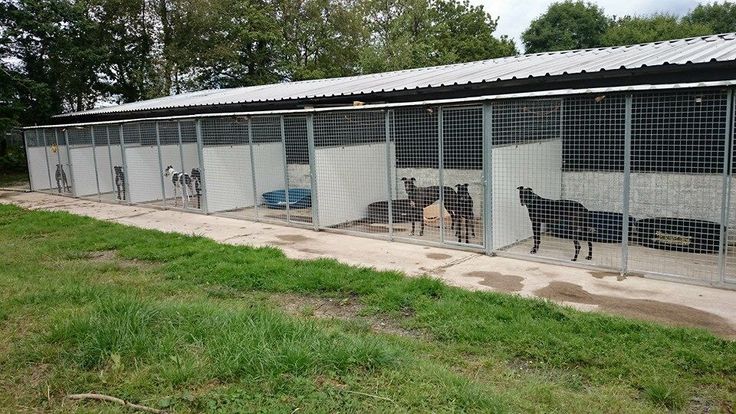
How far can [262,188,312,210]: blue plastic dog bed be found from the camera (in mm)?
10500

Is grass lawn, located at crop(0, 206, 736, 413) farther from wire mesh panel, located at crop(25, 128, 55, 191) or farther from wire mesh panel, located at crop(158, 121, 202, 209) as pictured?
wire mesh panel, located at crop(25, 128, 55, 191)

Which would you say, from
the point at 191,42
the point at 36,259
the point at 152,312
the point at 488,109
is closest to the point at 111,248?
the point at 36,259

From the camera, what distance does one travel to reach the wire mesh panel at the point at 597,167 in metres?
6.77

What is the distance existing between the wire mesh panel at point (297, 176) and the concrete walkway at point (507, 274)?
79cm

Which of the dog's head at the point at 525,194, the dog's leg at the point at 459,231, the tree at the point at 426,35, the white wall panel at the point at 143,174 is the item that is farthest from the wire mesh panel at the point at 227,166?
the tree at the point at 426,35

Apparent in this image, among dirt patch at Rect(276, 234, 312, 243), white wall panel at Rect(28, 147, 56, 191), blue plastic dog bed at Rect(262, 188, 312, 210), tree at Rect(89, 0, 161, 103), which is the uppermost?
tree at Rect(89, 0, 161, 103)

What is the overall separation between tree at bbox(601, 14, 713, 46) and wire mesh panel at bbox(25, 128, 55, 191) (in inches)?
1264

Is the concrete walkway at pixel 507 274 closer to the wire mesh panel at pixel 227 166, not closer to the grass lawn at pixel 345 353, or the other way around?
the grass lawn at pixel 345 353

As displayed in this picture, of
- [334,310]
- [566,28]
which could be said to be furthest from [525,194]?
[566,28]

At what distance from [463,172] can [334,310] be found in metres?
4.45

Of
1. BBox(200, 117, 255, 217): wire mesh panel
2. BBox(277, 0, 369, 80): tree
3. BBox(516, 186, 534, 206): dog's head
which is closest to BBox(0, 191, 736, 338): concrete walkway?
BBox(516, 186, 534, 206): dog's head

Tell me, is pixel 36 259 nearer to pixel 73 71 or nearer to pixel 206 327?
pixel 206 327

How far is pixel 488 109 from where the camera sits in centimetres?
649

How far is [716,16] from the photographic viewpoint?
1570 inches
